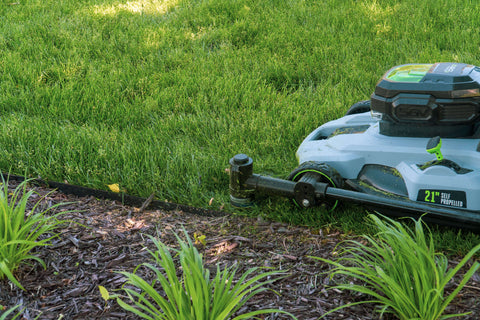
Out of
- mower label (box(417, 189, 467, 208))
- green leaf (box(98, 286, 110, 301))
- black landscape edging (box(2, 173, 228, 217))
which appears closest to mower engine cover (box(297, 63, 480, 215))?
mower label (box(417, 189, 467, 208))

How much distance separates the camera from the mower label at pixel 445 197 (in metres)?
2.19

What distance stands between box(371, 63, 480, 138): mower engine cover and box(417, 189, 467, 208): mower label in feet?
0.97

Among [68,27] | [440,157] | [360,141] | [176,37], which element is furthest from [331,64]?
[68,27]

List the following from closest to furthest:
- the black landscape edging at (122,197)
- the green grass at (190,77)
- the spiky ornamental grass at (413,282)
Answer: the spiky ornamental grass at (413,282), the black landscape edging at (122,197), the green grass at (190,77)

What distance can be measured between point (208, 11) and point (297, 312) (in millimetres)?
3643

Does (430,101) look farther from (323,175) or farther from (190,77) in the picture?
(190,77)

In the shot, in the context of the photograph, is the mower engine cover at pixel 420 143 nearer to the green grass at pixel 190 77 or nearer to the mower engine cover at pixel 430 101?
the mower engine cover at pixel 430 101

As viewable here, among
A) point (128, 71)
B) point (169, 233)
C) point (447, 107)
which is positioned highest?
point (447, 107)

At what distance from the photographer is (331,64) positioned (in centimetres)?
406

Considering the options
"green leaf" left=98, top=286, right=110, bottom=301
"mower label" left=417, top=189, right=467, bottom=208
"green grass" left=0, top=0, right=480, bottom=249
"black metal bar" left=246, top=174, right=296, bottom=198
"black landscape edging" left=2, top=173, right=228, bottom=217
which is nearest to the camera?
"green leaf" left=98, top=286, right=110, bottom=301

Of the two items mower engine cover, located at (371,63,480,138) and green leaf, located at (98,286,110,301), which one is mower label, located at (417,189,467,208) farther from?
green leaf, located at (98,286,110,301)

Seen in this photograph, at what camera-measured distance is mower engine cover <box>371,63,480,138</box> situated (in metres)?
2.26

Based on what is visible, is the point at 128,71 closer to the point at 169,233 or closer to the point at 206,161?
the point at 206,161

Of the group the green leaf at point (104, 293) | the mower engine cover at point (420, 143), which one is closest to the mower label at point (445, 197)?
the mower engine cover at point (420, 143)
